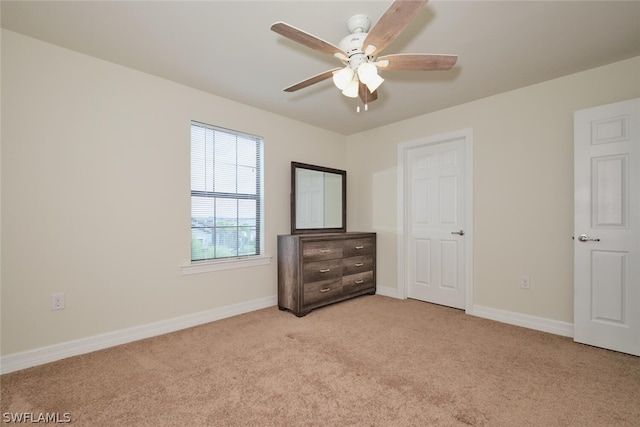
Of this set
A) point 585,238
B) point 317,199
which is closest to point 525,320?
point 585,238

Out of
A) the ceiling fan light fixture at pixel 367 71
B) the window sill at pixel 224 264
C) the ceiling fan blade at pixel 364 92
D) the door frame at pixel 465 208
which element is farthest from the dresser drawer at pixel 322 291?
the ceiling fan light fixture at pixel 367 71

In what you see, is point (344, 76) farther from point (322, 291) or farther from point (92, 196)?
point (322, 291)

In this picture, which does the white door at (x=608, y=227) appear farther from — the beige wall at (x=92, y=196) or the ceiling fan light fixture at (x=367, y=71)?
the beige wall at (x=92, y=196)

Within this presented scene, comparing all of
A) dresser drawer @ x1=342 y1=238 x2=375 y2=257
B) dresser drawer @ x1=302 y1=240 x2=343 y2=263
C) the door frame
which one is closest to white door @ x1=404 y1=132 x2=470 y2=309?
the door frame

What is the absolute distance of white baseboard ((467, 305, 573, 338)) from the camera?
2.76 m

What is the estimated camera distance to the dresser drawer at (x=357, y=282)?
381cm

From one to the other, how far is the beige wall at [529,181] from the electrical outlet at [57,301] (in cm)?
390

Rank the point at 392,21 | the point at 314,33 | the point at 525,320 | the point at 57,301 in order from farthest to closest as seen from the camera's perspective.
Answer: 1. the point at 525,320
2. the point at 57,301
3. the point at 314,33
4. the point at 392,21

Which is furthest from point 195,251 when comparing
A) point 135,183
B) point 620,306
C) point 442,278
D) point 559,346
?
point 620,306

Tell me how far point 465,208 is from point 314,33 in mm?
2499

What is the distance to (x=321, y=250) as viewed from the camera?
139 inches

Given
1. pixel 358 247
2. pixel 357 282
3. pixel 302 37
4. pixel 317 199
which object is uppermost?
pixel 302 37

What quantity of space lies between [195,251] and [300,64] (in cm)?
208

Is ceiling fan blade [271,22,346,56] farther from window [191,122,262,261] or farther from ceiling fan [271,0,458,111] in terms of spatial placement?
window [191,122,262,261]
